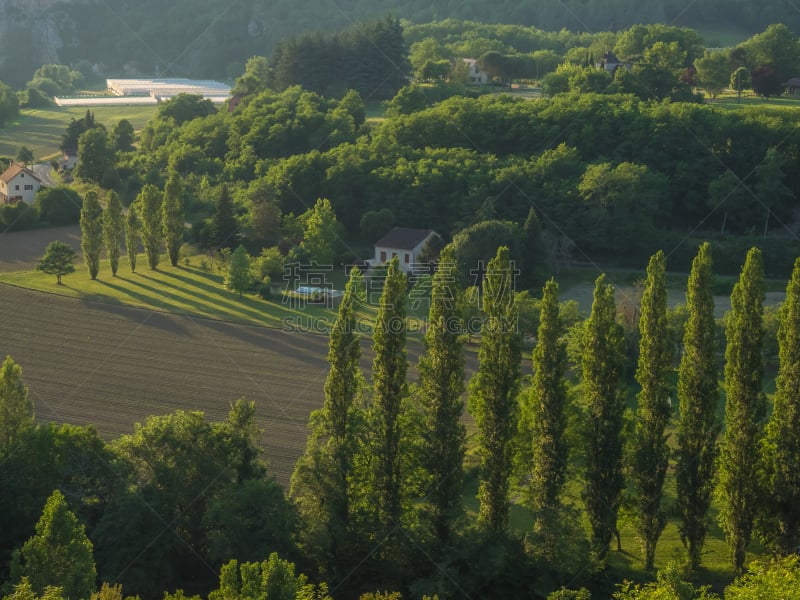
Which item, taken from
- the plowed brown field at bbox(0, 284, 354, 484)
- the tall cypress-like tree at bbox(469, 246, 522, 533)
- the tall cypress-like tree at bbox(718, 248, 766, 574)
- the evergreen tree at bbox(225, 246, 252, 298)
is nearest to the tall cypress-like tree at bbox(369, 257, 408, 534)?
the tall cypress-like tree at bbox(469, 246, 522, 533)

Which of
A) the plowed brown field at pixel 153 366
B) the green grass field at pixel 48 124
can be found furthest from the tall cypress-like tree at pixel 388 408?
the green grass field at pixel 48 124

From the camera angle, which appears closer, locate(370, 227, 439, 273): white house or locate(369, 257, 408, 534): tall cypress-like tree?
locate(369, 257, 408, 534): tall cypress-like tree

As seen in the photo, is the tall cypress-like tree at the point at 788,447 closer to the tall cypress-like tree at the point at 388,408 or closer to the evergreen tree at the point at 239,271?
the tall cypress-like tree at the point at 388,408

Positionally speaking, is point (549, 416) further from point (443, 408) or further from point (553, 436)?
point (443, 408)

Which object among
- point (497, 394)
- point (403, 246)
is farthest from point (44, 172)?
point (497, 394)

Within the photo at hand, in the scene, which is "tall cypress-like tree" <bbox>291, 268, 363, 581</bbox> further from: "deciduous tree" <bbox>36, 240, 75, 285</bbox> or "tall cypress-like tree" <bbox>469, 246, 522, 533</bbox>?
"deciduous tree" <bbox>36, 240, 75, 285</bbox>

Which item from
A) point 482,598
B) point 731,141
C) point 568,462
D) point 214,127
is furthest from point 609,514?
point 214,127
